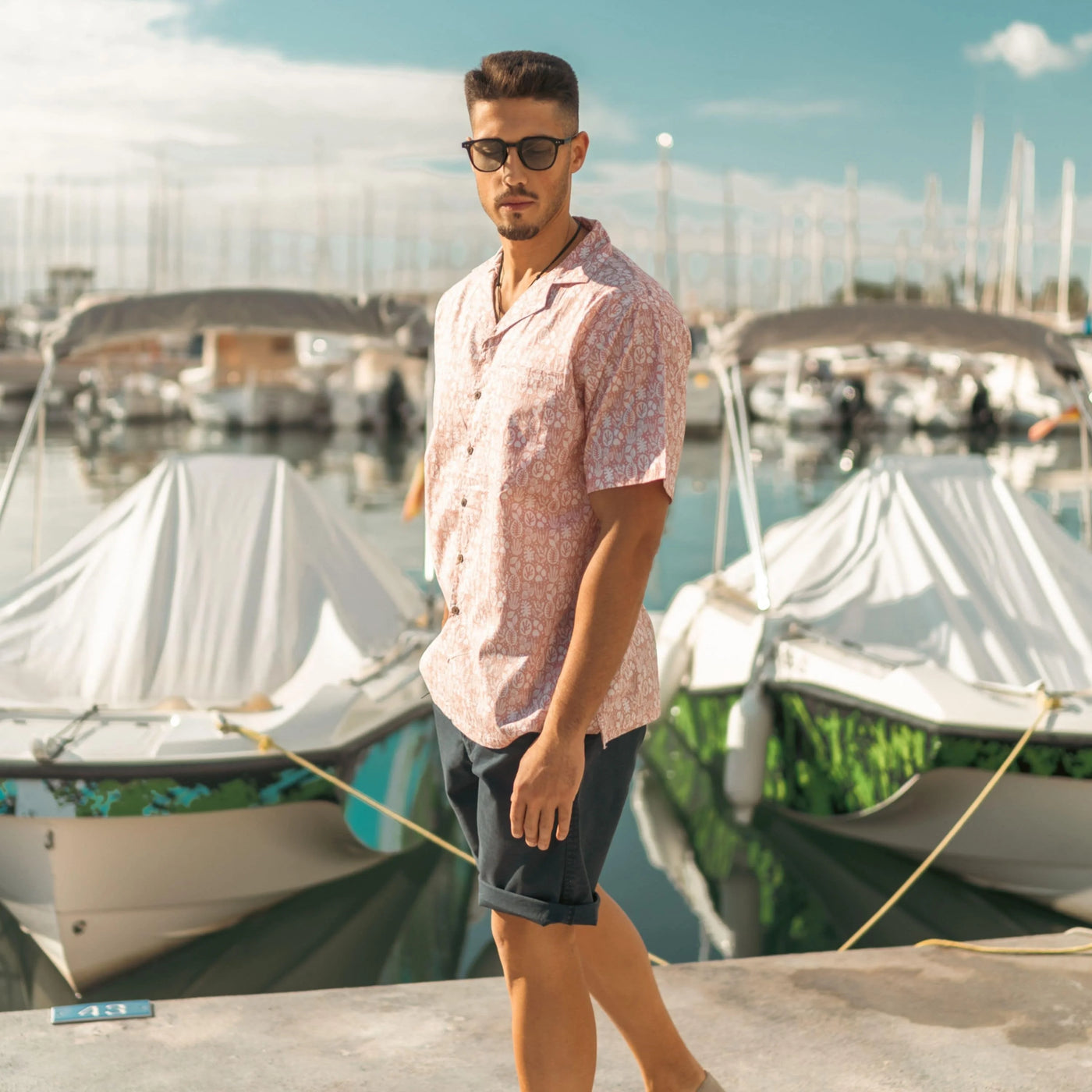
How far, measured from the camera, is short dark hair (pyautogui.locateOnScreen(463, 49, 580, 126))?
6.89 feet

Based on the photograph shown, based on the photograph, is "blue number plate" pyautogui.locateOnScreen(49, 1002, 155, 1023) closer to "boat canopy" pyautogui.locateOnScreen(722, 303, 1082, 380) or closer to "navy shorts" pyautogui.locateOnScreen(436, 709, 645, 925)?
"navy shorts" pyautogui.locateOnScreen(436, 709, 645, 925)

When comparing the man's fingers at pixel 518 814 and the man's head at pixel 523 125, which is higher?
the man's head at pixel 523 125

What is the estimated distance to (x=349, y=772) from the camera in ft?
17.7

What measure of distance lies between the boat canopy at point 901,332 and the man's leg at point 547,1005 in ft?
19.4

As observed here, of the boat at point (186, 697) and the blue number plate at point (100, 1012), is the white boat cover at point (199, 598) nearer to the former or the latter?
the boat at point (186, 697)

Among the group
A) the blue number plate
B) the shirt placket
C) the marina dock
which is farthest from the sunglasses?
the blue number plate

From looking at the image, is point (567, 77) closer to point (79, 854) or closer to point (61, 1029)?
point (61, 1029)

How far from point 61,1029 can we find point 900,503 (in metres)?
5.56

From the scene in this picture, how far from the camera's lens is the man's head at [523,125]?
2.11m

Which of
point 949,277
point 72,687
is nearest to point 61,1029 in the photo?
point 72,687

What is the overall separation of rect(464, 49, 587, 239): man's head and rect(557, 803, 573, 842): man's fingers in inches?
36.0

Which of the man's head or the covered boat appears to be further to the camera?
the covered boat

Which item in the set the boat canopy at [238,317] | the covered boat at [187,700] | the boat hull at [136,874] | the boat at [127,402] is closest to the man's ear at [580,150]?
the covered boat at [187,700]

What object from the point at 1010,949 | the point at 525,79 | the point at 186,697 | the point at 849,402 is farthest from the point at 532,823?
the point at 849,402
